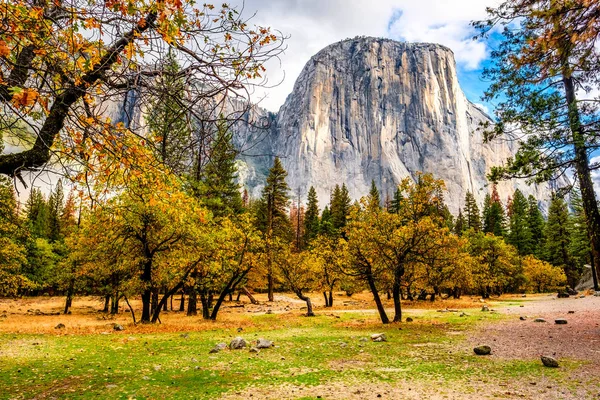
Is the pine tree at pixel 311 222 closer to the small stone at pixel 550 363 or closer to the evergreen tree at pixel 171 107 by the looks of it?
the small stone at pixel 550 363

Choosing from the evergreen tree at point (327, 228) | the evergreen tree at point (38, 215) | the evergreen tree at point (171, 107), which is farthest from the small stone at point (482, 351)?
the evergreen tree at point (38, 215)

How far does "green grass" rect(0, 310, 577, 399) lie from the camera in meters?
7.21

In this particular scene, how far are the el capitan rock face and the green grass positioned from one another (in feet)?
392

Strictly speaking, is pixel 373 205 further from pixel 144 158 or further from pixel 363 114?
pixel 363 114

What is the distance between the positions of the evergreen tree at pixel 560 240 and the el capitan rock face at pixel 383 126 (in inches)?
2730

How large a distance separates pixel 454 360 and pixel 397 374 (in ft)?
7.91

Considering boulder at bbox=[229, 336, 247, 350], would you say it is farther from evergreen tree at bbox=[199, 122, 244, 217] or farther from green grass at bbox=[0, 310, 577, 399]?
evergreen tree at bbox=[199, 122, 244, 217]

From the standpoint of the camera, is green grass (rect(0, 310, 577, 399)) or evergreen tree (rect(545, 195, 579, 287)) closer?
green grass (rect(0, 310, 577, 399))

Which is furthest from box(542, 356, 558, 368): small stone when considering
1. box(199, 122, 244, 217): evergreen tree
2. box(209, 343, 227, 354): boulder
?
box(199, 122, 244, 217): evergreen tree

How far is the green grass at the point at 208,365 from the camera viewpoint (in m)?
7.21

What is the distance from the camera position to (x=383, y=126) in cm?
14275

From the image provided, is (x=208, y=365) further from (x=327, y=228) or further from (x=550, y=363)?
(x=327, y=228)

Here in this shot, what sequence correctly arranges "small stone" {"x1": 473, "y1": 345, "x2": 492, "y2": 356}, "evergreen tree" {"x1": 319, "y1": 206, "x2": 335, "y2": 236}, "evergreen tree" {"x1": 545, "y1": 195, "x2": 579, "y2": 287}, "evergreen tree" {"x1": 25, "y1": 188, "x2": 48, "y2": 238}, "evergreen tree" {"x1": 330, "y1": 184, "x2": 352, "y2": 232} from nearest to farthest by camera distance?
"small stone" {"x1": 473, "y1": 345, "x2": 492, "y2": 356}
"evergreen tree" {"x1": 545, "y1": 195, "x2": 579, "y2": 287}
"evergreen tree" {"x1": 25, "y1": 188, "x2": 48, "y2": 238}
"evergreen tree" {"x1": 319, "y1": 206, "x2": 335, "y2": 236}
"evergreen tree" {"x1": 330, "y1": 184, "x2": 352, "y2": 232}

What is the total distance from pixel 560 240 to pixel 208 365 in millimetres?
61977
